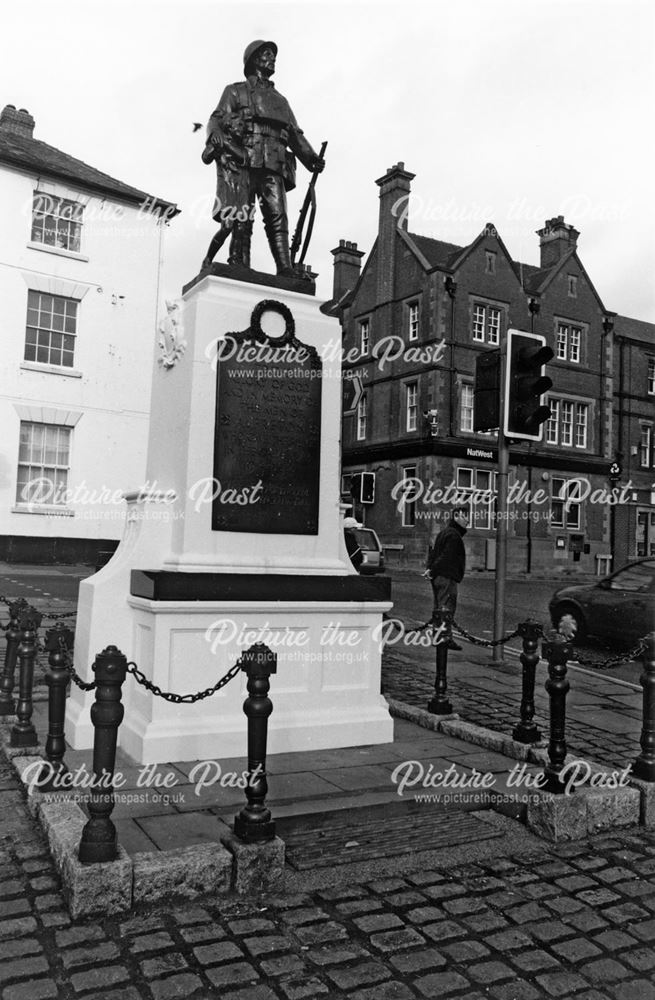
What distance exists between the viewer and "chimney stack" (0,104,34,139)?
938 inches

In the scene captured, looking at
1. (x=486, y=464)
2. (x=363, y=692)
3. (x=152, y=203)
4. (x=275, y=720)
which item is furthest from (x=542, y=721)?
(x=486, y=464)

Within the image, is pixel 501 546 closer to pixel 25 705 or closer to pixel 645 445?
pixel 25 705

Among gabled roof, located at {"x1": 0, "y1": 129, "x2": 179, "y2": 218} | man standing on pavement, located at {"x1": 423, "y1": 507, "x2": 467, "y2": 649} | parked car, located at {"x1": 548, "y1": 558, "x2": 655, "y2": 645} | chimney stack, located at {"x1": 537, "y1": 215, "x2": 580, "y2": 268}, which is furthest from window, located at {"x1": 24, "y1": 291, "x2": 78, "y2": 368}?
chimney stack, located at {"x1": 537, "y1": 215, "x2": 580, "y2": 268}

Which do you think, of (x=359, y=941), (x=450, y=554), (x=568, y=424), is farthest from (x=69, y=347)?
(x=568, y=424)

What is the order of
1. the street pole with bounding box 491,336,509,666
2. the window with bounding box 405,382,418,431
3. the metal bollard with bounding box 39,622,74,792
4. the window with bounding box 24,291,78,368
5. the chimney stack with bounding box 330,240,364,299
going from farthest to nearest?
the chimney stack with bounding box 330,240,364,299 → the window with bounding box 405,382,418,431 → the window with bounding box 24,291,78,368 → the street pole with bounding box 491,336,509,666 → the metal bollard with bounding box 39,622,74,792

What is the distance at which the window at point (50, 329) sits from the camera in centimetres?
2127

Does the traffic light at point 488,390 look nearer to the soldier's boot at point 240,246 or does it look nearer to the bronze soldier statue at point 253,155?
the bronze soldier statue at point 253,155

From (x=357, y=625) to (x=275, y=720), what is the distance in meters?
0.97

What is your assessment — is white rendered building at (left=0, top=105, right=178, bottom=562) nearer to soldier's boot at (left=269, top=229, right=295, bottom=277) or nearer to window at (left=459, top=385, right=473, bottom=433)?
window at (left=459, top=385, right=473, bottom=433)

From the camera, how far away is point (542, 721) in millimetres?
7605

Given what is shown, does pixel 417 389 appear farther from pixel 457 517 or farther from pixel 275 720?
pixel 275 720

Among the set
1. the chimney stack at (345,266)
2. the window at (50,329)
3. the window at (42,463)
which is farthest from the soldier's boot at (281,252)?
the chimney stack at (345,266)

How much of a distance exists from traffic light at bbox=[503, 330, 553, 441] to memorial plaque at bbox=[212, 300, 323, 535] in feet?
13.9

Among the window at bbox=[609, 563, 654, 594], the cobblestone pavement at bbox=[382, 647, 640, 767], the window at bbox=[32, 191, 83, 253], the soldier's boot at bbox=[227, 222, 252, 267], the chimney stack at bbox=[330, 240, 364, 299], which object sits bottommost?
the cobblestone pavement at bbox=[382, 647, 640, 767]
